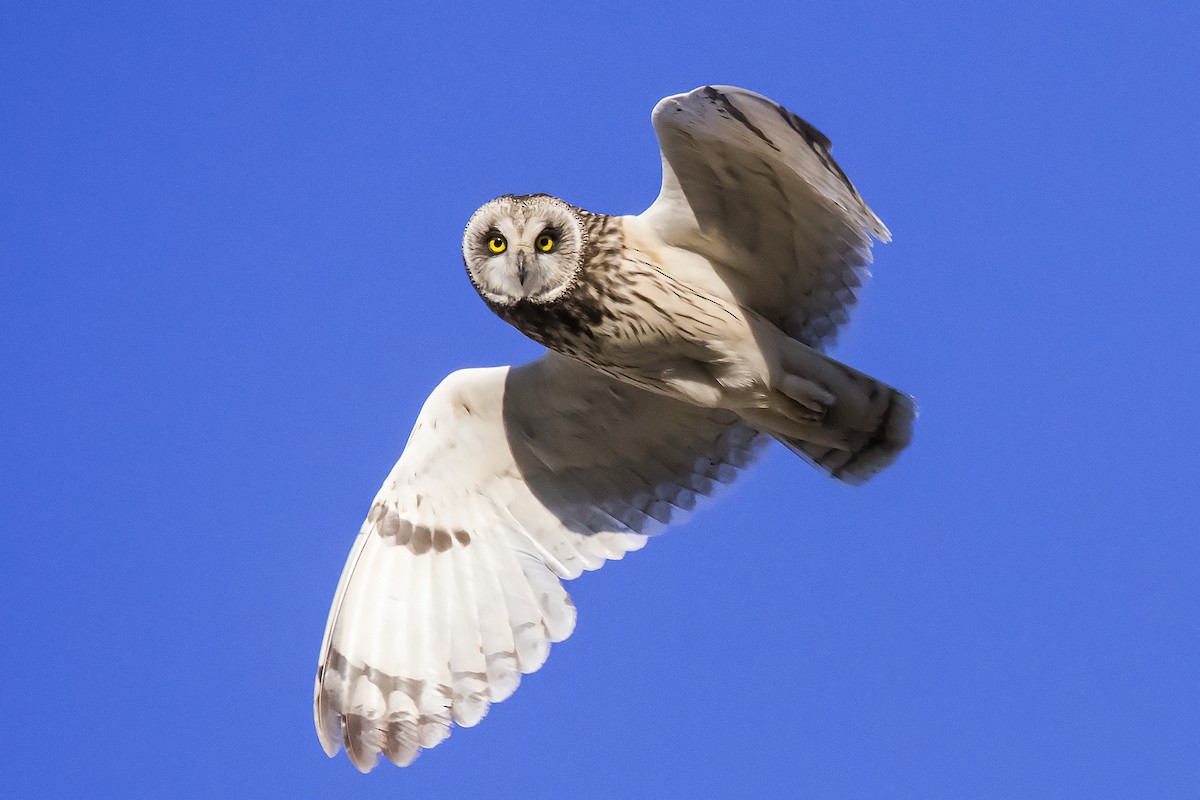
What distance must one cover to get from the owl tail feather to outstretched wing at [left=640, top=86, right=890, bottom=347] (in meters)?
0.24

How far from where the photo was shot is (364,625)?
6.21 meters

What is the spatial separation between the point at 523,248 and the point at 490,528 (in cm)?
153

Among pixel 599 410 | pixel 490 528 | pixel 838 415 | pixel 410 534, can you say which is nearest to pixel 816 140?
pixel 838 415

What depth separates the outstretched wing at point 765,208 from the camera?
195 inches

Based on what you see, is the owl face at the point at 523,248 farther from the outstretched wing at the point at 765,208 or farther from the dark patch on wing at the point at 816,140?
the dark patch on wing at the point at 816,140

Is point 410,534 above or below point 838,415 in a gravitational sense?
below

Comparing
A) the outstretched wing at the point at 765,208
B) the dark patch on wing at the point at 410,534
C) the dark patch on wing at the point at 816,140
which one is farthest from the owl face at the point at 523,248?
the dark patch on wing at the point at 410,534

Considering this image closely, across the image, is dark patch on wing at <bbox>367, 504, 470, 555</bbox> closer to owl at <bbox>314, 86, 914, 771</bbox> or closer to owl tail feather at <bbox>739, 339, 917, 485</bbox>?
owl at <bbox>314, 86, 914, 771</bbox>

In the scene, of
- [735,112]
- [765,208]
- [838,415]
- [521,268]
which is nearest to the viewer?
[735,112]

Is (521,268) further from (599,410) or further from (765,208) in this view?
(599,410)

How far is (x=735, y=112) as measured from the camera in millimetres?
5012

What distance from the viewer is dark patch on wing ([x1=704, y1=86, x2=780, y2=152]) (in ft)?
16.3

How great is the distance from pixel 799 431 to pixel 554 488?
118cm

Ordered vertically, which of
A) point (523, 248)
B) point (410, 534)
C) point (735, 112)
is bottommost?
point (410, 534)
